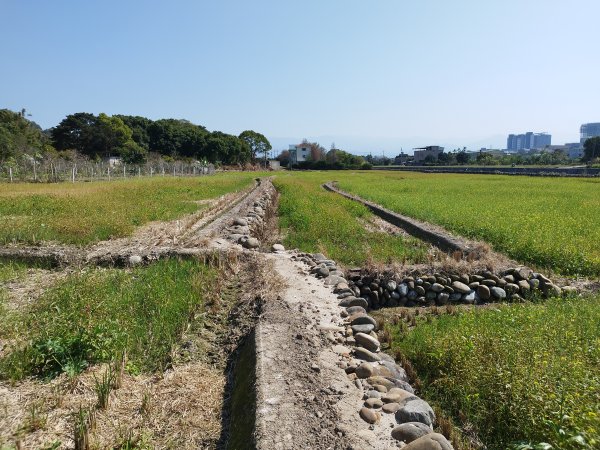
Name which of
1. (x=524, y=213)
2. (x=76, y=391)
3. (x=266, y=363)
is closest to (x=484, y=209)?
(x=524, y=213)

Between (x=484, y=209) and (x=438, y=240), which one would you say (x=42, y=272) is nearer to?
(x=438, y=240)

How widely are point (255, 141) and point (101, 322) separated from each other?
101553 mm

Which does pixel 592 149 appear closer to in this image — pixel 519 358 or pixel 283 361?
pixel 519 358

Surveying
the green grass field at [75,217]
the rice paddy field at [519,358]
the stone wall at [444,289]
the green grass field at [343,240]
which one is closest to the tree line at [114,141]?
the green grass field at [75,217]

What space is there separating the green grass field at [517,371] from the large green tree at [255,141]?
97777 mm

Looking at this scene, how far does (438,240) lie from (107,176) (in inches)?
1582

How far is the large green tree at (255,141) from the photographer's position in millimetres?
103312

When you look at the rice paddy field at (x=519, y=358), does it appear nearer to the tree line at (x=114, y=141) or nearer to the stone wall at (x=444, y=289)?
the stone wall at (x=444, y=289)

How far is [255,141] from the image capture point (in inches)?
4099

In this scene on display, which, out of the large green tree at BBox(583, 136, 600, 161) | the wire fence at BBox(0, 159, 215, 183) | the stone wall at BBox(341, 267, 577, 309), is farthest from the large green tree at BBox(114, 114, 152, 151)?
the large green tree at BBox(583, 136, 600, 161)

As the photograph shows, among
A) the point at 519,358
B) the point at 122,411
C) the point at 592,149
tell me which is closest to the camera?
the point at 122,411

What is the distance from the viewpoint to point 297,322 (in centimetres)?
582

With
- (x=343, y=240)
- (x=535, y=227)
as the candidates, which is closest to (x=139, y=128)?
(x=343, y=240)

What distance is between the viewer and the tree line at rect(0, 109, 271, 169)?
50.4m
